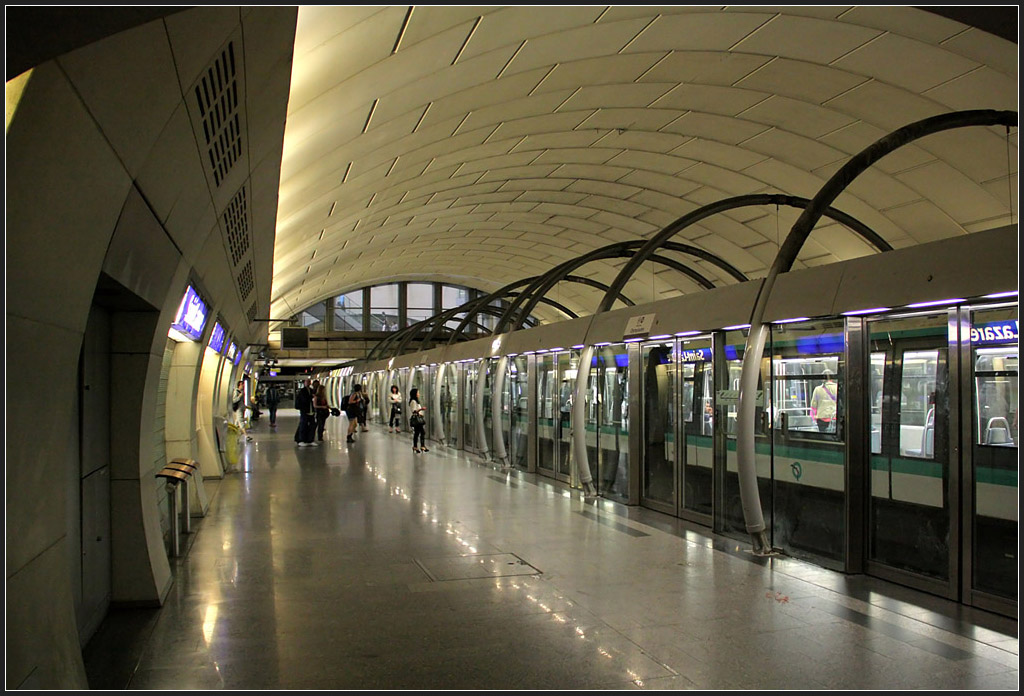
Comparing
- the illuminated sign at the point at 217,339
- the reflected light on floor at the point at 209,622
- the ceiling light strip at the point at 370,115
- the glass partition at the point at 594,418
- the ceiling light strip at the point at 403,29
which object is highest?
the ceiling light strip at the point at 403,29

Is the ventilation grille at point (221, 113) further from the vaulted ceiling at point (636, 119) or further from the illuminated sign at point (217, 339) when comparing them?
the illuminated sign at point (217, 339)

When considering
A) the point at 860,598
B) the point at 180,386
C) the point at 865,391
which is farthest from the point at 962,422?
the point at 180,386

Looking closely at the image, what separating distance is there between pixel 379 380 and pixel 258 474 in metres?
20.1

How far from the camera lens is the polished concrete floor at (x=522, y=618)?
4828 mm

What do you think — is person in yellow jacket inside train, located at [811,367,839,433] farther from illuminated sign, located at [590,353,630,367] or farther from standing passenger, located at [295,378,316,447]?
standing passenger, located at [295,378,316,447]

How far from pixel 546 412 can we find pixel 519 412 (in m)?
1.75

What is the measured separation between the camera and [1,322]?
274cm

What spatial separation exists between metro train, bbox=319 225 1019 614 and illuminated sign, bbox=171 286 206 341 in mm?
5614

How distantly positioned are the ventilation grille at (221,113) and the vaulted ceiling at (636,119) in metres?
3.51

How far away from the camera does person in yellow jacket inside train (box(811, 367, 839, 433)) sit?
7953mm

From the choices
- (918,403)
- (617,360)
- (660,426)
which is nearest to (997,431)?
(918,403)

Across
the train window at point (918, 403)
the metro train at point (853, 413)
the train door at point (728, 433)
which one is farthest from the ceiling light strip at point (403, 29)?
the train window at point (918, 403)

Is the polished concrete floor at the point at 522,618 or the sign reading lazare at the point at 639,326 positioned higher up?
the sign reading lazare at the point at 639,326

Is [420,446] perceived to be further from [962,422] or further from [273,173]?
[962,422]
